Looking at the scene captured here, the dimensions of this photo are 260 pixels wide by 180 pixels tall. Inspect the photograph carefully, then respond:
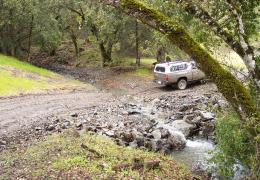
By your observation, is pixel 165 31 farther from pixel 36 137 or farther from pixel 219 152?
pixel 36 137

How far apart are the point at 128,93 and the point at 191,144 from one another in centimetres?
1274

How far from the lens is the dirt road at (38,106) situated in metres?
21.8

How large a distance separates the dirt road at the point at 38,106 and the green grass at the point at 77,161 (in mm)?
4747

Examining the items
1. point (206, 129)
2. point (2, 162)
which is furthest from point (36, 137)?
point (206, 129)

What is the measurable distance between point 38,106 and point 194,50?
1836 cm

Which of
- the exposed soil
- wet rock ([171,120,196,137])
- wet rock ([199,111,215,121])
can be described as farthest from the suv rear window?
wet rock ([171,120,196,137])

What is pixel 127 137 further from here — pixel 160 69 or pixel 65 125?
pixel 160 69

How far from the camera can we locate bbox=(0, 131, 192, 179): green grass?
41.4 feet

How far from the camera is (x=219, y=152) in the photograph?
13602 mm

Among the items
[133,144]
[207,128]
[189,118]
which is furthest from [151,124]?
[133,144]

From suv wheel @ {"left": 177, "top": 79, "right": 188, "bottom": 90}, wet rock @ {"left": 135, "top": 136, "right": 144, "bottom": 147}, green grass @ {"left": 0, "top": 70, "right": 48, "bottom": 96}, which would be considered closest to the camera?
wet rock @ {"left": 135, "top": 136, "right": 144, "bottom": 147}

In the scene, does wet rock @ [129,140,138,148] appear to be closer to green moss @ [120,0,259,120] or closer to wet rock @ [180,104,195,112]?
green moss @ [120,0,259,120]

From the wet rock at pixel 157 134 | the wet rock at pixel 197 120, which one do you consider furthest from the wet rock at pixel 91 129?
the wet rock at pixel 197 120

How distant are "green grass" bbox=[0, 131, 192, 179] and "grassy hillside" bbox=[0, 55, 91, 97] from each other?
14376 mm
